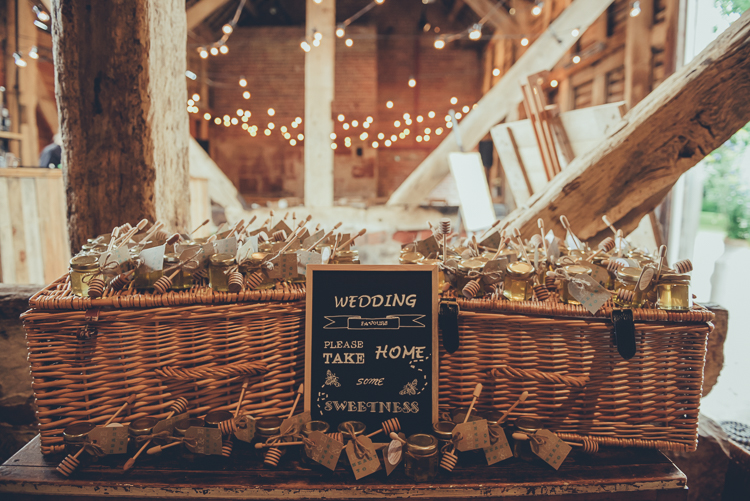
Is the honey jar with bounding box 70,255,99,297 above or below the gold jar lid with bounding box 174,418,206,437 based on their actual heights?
above

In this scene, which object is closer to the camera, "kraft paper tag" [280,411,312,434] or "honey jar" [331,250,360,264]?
"kraft paper tag" [280,411,312,434]

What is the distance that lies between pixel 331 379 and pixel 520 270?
20.1 inches

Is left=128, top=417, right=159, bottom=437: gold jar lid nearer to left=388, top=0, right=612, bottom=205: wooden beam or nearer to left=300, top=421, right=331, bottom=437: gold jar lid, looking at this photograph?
left=300, top=421, right=331, bottom=437: gold jar lid

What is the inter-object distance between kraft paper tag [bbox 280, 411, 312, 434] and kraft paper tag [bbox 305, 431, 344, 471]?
0.07 meters

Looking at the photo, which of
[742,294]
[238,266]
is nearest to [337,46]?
[742,294]

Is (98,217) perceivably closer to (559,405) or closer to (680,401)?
(559,405)

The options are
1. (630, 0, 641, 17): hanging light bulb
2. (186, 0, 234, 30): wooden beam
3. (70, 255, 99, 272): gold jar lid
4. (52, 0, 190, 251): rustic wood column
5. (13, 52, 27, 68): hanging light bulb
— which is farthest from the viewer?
(186, 0, 234, 30): wooden beam

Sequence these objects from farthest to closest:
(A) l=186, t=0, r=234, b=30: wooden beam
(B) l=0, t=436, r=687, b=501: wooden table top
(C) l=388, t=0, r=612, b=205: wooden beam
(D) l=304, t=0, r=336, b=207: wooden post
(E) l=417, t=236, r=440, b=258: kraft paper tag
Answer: (A) l=186, t=0, r=234, b=30: wooden beam, (D) l=304, t=0, r=336, b=207: wooden post, (C) l=388, t=0, r=612, b=205: wooden beam, (E) l=417, t=236, r=440, b=258: kraft paper tag, (B) l=0, t=436, r=687, b=501: wooden table top

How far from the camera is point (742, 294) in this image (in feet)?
16.0

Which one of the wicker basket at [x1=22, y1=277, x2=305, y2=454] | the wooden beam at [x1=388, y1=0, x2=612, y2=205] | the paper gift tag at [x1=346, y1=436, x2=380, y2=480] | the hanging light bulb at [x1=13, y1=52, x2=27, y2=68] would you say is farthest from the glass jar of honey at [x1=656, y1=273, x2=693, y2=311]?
the hanging light bulb at [x1=13, y1=52, x2=27, y2=68]

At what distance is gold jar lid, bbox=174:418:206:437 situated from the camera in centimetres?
99

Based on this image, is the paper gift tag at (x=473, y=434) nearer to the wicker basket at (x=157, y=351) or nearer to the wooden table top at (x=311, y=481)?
the wooden table top at (x=311, y=481)

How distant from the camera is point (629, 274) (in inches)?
40.6

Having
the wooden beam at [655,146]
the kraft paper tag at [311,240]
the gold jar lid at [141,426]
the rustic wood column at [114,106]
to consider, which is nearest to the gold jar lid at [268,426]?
the gold jar lid at [141,426]
